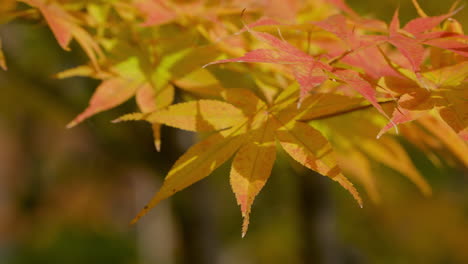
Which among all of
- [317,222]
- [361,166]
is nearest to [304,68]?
[361,166]

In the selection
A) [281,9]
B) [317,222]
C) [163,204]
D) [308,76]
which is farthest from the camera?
[163,204]

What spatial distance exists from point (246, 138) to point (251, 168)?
0.14 ft

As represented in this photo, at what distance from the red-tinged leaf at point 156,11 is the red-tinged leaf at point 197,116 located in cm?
15

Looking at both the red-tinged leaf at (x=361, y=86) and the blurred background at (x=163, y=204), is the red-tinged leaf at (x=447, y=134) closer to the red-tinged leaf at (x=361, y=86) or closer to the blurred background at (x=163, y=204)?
the red-tinged leaf at (x=361, y=86)

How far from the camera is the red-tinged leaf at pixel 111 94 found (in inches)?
24.2

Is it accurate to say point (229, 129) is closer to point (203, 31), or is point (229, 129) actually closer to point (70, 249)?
point (203, 31)

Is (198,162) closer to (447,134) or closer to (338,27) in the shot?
(338,27)

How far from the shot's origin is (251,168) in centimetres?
48

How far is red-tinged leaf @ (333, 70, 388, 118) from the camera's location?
427 mm

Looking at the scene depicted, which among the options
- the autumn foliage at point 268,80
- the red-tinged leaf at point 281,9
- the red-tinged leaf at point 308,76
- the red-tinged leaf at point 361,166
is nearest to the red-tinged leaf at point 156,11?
the autumn foliage at point 268,80

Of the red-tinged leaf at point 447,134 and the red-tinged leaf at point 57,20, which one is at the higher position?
the red-tinged leaf at point 57,20

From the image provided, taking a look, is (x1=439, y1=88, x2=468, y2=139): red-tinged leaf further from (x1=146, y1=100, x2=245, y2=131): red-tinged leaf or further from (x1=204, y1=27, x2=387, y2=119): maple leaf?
(x1=146, y1=100, x2=245, y2=131): red-tinged leaf

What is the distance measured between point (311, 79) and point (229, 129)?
12 cm

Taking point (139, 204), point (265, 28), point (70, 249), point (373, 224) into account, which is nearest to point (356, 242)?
point (373, 224)
